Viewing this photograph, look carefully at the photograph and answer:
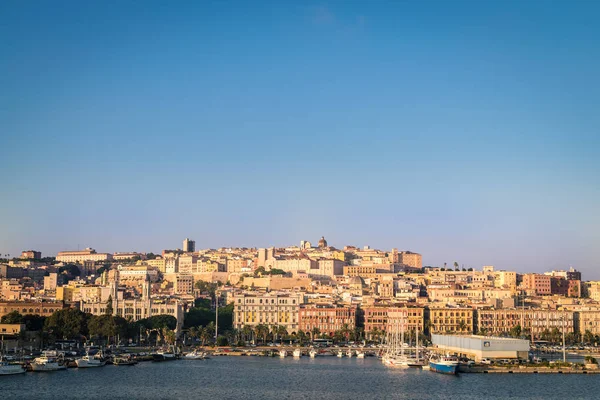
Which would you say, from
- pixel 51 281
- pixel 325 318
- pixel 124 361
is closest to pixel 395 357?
pixel 124 361

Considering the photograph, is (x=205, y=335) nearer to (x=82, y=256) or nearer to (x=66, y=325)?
(x=66, y=325)

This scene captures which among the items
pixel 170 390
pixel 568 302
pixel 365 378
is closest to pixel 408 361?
pixel 365 378

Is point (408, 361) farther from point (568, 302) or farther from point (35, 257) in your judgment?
point (35, 257)

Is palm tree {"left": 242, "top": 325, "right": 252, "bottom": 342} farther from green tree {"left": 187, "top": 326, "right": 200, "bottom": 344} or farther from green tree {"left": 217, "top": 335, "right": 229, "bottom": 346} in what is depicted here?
green tree {"left": 217, "top": 335, "right": 229, "bottom": 346}

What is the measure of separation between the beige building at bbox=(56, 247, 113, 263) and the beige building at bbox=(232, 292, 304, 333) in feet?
210

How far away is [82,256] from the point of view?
144750 mm

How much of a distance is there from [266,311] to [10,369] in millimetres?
34597

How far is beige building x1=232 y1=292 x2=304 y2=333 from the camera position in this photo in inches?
3255

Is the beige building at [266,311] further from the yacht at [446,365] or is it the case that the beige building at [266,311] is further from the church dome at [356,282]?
the yacht at [446,365]

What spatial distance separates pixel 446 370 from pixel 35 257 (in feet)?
334

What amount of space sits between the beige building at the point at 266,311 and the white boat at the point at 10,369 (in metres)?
31.9

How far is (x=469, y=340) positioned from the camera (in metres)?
61.4

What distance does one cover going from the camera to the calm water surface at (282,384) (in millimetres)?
44688

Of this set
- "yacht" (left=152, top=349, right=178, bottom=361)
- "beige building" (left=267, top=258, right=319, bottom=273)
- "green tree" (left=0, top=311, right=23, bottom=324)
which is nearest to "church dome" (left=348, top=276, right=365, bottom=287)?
"beige building" (left=267, top=258, right=319, bottom=273)
